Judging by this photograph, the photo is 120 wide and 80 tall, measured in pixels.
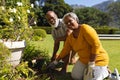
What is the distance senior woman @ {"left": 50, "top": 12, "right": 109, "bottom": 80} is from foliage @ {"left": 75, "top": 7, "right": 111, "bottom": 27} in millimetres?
77295

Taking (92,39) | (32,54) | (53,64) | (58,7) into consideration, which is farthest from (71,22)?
(58,7)

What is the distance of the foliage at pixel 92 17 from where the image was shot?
85.1m

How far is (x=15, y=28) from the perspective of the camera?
5500 mm

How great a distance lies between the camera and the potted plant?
17.3ft

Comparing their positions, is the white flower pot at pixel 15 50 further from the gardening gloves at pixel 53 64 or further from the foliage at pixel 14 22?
the gardening gloves at pixel 53 64

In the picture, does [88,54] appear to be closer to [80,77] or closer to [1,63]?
[80,77]

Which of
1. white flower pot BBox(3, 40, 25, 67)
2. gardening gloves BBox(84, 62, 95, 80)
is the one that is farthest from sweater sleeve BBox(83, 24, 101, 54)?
white flower pot BBox(3, 40, 25, 67)

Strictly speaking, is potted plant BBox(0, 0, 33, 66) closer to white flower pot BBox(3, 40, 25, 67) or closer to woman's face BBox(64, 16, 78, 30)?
white flower pot BBox(3, 40, 25, 67)

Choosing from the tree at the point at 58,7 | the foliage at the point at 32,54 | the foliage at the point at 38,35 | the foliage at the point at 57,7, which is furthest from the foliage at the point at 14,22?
the tree at the point at 58,7

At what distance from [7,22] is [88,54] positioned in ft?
4.85

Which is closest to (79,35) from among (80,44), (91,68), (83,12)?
(80,44)

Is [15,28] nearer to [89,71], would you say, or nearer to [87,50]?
[87,50]

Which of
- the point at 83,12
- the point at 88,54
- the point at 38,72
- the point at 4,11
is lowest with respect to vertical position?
the point at 83,12

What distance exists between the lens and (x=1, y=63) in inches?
166
